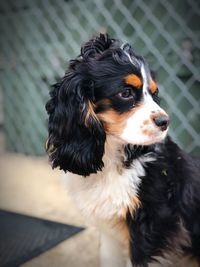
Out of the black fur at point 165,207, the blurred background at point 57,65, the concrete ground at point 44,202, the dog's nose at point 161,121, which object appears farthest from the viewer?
the blurred background at point 57,65

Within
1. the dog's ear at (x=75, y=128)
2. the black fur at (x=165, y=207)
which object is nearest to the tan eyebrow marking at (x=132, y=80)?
the dog's ear at (x=75, y=128)

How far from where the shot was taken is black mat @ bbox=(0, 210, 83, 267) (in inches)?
90.4

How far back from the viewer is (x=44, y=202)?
9.86 ft

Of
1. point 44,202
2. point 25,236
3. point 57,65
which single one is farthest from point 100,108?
point 57,65

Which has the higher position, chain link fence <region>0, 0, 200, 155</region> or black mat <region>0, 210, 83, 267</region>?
chain link fence <region>0, 0, 200, 155</region>

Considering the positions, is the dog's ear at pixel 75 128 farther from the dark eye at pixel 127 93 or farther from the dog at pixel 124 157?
the dark eye at pixel 127 93

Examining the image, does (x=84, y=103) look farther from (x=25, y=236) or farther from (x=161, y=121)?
(x=25, y=236)

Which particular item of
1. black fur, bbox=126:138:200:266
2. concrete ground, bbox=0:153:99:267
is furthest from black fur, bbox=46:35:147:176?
concrete ground, bbox=0:153:99:267

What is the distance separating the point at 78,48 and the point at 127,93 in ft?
6.86

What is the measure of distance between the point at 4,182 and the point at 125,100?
1.94 metres

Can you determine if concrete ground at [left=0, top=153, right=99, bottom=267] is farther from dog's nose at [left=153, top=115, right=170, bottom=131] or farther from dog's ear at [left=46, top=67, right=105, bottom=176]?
dog's nose at [left=153, top=115, right=170, bottom=131]

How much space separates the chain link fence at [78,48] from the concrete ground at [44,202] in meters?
0.38

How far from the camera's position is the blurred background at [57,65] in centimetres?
304

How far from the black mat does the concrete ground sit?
0.06m
